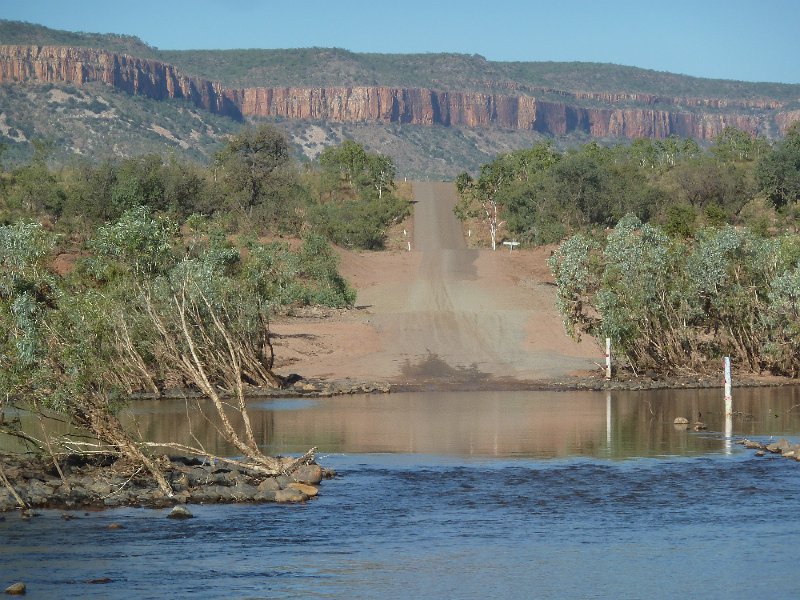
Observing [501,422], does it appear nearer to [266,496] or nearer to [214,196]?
[266,496]

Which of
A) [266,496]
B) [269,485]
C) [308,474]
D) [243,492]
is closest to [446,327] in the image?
[308,474]

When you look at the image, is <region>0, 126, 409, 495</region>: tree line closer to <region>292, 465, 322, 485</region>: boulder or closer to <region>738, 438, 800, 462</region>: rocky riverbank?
<region>292, 465, 322, 485</region>: boulder

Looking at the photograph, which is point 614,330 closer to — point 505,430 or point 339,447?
point 505,430

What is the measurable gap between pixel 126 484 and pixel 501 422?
465 inches

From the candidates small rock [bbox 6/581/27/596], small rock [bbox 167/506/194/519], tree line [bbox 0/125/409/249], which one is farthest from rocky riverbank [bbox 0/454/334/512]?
tree line [bbox 0/125/409/249]

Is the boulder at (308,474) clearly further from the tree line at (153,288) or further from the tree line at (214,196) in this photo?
the tree line at (214,196)

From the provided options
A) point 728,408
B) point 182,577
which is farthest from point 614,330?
point 182,577

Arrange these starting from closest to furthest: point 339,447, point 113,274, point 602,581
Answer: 1. point 602,581
2. point 339,447
3. point 113,274

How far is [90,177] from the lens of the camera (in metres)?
71.3

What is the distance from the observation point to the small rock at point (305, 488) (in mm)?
20594

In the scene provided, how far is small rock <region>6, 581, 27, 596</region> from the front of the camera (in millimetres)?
14664

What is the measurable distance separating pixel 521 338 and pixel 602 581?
101 feet

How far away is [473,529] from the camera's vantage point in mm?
18344

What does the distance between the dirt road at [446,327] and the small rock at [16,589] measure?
24.7 meters
